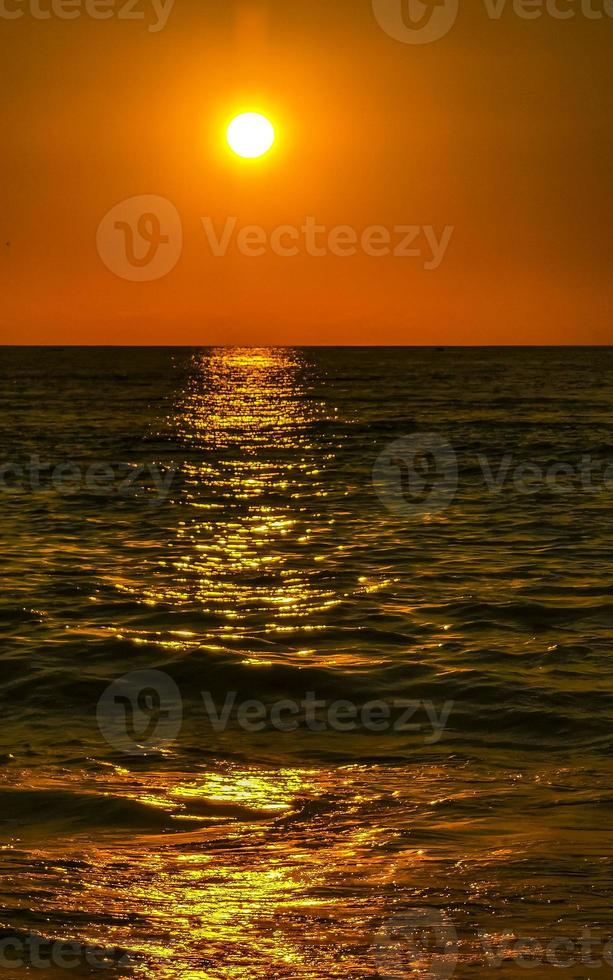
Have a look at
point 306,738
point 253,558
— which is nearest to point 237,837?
point 306,738

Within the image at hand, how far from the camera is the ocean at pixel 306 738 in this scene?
6484 millimetres

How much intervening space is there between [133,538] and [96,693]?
33.7 ft

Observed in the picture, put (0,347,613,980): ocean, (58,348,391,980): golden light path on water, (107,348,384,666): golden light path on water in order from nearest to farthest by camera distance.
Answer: (58,348,391,980): golden light path on water
(0,347,613,980): ocean
(107,348,384,666): golden light path on water

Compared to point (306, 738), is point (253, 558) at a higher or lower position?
higher

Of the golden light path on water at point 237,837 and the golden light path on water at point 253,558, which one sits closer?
the golden light path on water at point 237,837

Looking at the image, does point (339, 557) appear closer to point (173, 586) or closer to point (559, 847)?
point (173, 586)

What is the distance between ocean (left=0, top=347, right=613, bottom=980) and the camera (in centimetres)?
648

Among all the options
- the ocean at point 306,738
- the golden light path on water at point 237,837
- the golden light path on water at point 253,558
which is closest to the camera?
the golden light path on water at point 237,837

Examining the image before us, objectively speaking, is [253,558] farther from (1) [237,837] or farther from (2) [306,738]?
(1) [237,837]

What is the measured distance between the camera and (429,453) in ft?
144

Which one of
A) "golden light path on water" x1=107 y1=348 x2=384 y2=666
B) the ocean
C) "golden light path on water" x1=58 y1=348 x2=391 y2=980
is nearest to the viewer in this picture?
"golden light path on water" x1=58 y1=348 x2=391 y2=980

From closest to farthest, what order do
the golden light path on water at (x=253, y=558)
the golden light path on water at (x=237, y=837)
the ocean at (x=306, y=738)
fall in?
the golden light path on water at (x=237, y=837)
the ocean at (x=306, y=738)
the golden light path on water at (x=253, y=558)

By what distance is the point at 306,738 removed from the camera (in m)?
10.6

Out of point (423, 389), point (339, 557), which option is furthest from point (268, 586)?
point (423, 389)
